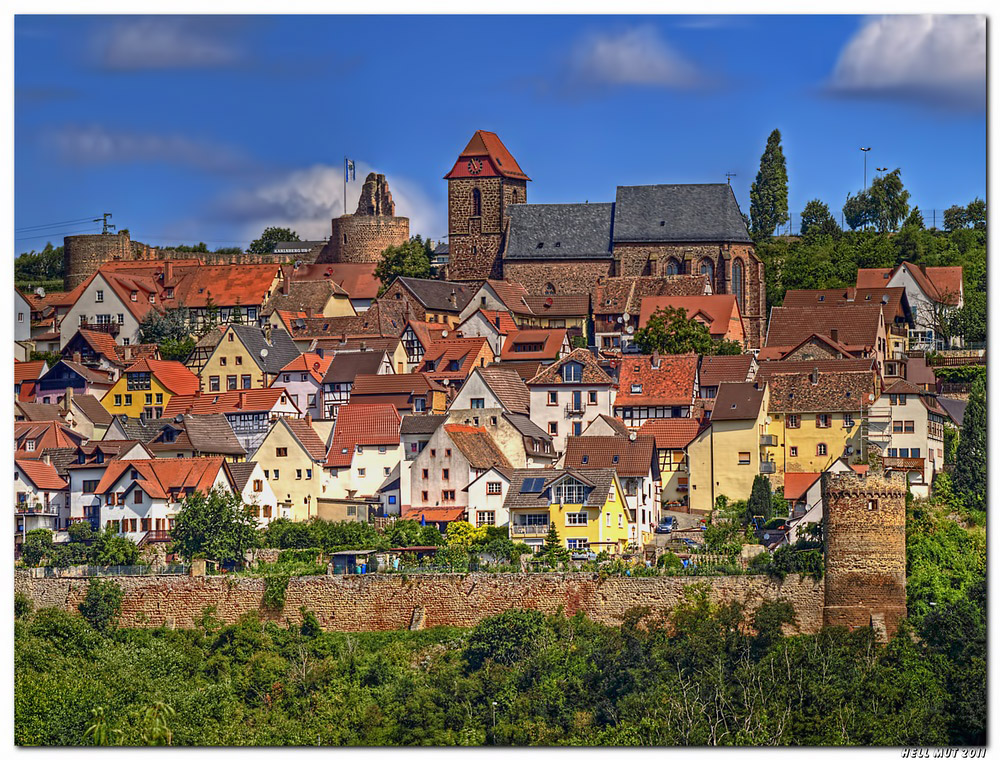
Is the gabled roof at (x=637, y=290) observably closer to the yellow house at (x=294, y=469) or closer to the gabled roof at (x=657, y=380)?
the gabled roof at (x=657, y=380)

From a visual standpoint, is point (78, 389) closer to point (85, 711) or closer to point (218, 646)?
point (218, 646)

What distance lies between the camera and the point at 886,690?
152 feet

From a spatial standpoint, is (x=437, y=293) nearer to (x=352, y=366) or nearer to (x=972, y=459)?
(x=352, y=366)

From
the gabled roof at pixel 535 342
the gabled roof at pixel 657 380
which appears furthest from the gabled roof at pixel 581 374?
the gabled roof at pixel 535 342

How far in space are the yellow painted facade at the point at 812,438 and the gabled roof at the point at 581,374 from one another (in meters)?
5.85

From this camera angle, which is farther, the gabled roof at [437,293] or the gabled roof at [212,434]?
the gabled roof at [437,293]

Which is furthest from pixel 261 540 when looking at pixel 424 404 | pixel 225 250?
pixel 225 250

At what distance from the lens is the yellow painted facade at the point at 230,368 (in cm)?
7381

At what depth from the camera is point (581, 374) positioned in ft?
215

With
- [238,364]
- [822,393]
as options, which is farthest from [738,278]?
[822,393]

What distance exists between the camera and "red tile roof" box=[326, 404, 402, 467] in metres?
64.0

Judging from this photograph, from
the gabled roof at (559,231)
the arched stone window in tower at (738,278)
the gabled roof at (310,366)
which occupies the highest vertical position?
the gabled roof at (559,231)

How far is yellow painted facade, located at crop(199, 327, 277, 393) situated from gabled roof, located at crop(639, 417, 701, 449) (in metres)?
15.5

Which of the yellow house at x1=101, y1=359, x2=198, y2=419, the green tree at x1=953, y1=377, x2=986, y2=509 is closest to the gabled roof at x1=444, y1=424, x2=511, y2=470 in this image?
the green tree at x1=953, y1=377, x2=986, y2=509
